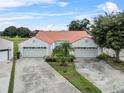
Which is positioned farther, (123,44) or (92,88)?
(123,44)

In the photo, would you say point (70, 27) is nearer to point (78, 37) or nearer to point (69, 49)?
point (78, 37)

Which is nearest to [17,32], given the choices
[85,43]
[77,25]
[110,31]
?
[77,25]

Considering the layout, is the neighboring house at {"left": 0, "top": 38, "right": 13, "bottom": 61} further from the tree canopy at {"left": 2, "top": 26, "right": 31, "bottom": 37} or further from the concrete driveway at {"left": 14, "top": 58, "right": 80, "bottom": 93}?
the tree canopy at {"left": 2, "top": 26, "right": 31, "bottom": 37}

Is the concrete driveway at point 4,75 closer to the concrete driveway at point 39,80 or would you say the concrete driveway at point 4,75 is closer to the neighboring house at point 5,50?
the concrete driveway at point 39,80

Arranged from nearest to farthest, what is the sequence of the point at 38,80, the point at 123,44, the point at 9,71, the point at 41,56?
the point at 38,80 < the point at 9,71 < the point at 123,44 < the point at 41,56

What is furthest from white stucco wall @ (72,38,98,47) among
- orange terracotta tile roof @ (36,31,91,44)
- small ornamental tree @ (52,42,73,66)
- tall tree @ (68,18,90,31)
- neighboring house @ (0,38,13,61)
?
tall tree @ (68,18,90,31)

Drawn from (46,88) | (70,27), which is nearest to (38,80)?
(46,88)
